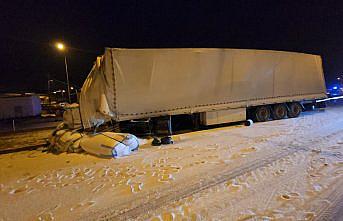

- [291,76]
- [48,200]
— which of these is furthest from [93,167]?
[291,76]

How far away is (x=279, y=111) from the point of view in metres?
12.3

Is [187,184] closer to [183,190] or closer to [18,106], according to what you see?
[183,190]

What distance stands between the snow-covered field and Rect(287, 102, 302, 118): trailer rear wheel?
6.00m

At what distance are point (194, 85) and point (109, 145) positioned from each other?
4517 mm

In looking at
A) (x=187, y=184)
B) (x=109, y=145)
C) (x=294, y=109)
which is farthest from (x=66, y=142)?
(x=294, y=109)

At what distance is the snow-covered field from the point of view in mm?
3236

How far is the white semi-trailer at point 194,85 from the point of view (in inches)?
319

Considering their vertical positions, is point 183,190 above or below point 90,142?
below

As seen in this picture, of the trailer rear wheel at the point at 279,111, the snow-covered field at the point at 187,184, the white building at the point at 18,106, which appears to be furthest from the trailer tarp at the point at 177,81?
the white building at the point at 18,106

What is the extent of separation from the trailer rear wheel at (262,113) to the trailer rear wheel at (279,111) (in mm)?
516

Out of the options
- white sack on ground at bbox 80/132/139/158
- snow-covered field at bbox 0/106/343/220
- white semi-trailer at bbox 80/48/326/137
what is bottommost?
snow-covered field at bbox 0/106/343/220

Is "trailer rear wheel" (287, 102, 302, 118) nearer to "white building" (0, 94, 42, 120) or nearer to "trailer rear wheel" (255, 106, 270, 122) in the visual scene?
"trailer rear wheel" (255, 106, 270, 122)

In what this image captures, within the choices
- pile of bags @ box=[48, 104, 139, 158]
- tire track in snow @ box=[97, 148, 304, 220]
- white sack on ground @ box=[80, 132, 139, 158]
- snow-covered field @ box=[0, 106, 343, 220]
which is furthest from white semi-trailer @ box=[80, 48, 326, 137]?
tire track in snow @ box=[97, 148, 304, 220]

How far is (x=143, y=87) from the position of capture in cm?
847
